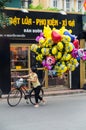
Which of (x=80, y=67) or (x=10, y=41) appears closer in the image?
(x=10, y=41)

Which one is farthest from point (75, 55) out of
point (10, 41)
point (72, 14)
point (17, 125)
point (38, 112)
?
point (72, 14)

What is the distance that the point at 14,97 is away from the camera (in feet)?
56.3

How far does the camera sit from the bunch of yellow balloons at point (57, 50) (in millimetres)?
13695

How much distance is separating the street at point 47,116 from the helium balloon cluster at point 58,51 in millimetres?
1505

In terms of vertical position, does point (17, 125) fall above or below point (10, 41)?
below

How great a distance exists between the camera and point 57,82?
2319cm

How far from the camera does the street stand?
1274 centimetres

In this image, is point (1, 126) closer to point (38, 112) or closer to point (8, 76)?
point (38, 112)

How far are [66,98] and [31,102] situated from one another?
281 centimetres

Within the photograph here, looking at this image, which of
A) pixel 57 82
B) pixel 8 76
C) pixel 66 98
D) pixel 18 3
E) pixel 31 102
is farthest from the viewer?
pixel 18 3

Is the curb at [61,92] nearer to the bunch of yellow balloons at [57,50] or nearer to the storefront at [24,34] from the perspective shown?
the storefront at [24,34]

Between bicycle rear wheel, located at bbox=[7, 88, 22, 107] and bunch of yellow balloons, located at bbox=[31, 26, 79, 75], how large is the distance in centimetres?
236

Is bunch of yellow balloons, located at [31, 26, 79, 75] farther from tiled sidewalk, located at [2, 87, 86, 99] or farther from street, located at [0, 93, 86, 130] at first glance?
tiled sidewalk, located at [2, 87, 86, 99]

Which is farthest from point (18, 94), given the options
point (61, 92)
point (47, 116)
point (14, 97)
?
point (61, 92)
